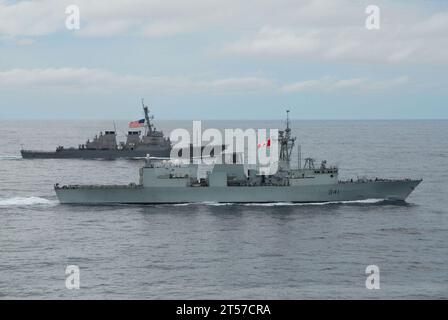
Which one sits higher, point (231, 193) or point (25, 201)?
point (231, 193)

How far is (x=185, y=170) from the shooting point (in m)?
46.6

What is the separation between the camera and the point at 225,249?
3297 cm

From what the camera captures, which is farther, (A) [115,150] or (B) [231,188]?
(A) [115,150]

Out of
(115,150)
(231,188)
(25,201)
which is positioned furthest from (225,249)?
(115,150)

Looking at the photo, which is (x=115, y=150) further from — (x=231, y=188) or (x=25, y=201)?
(x=231, y=188)

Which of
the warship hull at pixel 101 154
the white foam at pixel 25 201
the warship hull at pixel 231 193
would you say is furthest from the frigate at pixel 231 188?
the warship hull at pixel 101 154

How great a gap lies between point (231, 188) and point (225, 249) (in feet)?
44.9

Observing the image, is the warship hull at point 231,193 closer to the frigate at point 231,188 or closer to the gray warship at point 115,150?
the frigate at point 231,188

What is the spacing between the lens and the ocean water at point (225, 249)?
2600 cm

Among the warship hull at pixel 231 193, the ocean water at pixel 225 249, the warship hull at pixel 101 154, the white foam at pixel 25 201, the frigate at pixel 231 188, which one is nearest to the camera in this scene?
the ocean water at pixel 225 249

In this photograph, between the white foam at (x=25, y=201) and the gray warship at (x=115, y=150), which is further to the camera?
the gray warship at (x=115, y=150)

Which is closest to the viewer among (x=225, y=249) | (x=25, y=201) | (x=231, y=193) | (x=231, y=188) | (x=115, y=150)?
(x=225, y=249)

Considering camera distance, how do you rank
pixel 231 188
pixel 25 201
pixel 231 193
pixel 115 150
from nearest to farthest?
pixel 231 188 < pixel 231 193 < pixel 25 201 < pixel 115 150
